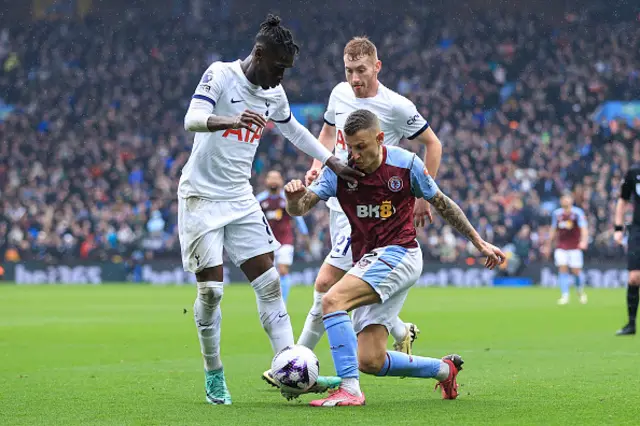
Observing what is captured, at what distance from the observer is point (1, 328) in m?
15.2

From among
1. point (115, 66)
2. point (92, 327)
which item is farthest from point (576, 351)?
point (115, 66)

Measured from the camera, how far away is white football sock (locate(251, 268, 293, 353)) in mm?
7523

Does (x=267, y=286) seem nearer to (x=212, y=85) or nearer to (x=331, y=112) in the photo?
(x=212, y=85)

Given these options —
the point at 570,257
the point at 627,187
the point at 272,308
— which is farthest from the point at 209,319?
Answer: the point at 570,257

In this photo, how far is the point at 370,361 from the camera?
6.85 m

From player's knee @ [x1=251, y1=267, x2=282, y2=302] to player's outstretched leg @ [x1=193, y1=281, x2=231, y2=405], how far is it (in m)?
0.30

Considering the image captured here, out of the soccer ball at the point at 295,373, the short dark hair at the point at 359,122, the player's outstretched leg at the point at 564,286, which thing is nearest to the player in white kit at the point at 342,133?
the short dark hair at the point at 359,122

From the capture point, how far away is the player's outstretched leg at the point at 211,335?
7.20m

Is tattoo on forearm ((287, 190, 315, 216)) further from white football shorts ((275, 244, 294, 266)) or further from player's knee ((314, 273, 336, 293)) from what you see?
white football shorts ((275, 244, 294, 266))

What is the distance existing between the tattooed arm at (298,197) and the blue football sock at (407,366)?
1123mm

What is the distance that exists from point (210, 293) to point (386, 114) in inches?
90.8

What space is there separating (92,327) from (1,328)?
1276mm

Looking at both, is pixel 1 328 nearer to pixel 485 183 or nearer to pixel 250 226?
pixel 250 226

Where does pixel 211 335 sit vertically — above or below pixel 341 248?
below
